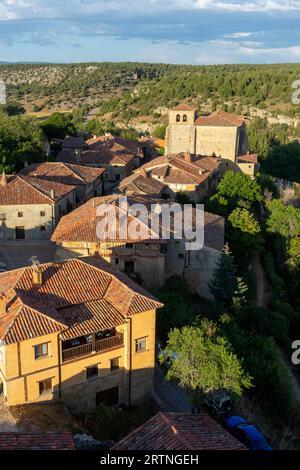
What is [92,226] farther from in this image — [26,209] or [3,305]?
[3,305]

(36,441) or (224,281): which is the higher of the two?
(36,441)

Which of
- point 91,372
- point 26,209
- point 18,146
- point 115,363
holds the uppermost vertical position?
point 18,146

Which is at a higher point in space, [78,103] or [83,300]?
[78,103]

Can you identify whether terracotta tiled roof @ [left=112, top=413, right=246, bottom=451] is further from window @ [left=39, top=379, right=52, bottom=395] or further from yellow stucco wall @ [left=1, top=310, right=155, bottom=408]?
window @ [left=39, top=379, right=52, bottom=395]

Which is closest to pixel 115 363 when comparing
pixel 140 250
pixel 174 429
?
pixel 174 429

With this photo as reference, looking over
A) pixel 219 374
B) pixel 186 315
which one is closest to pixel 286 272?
pixel 186 315

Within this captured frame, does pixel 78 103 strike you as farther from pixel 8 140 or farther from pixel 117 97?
pixel 8 140
